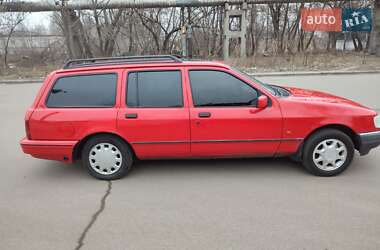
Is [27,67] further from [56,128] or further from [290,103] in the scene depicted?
[290,103]

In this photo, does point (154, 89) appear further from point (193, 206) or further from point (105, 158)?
point (193, 206)

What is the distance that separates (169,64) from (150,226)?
2109 mm

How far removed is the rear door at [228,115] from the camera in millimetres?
4094

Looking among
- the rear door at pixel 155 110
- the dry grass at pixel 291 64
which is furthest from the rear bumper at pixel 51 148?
the dry grass at pixel 291 64

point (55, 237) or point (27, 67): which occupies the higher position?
point (27, 67)

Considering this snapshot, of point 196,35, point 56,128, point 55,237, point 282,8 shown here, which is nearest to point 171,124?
point 56,128

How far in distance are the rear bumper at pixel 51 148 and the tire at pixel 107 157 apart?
0.64ft

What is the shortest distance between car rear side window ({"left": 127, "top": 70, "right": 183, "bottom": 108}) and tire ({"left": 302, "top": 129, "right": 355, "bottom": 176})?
5.93 ft

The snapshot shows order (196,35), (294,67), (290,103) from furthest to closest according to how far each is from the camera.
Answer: (196,35)
(294,67)
(290,103)

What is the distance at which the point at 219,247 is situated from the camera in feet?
9.28

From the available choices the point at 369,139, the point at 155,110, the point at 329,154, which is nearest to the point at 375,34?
the point at 369,139

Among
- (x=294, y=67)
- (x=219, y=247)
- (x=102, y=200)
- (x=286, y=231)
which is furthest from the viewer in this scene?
(x=294, y=67)

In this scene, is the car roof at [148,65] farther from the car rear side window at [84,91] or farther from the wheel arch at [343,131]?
the wheel arch at [343,131]

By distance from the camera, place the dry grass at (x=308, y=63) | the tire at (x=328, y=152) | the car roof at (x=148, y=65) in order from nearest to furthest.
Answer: the tire at (x=328, y=152), the car roof at (x=148, y=65), the dry grass at (x=308, y=63)
